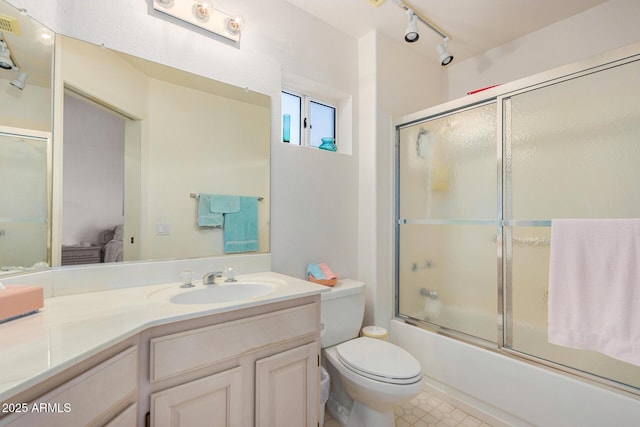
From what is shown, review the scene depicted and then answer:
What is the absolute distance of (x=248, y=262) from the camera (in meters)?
1.61

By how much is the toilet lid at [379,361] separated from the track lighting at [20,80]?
1.71 metres

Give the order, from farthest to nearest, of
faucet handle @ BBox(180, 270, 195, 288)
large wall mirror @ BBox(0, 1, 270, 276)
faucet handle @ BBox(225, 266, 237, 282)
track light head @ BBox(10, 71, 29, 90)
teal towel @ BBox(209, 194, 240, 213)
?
teal towel @ BBox(209, 194, 240, 213) < faucet handle @ BBox(225, 266, 237, 282) < faucet handle @ BBox(180, 270, 195, 288) < large wall mirror @ BBox(0, 1, 270, 276) < track light head @ BBox(10, 71, 29, 90)

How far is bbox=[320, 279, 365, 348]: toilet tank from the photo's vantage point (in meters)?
1.64

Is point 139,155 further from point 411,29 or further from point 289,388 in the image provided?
point 411,29

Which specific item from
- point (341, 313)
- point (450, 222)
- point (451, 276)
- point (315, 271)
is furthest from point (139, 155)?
point (451, 276)

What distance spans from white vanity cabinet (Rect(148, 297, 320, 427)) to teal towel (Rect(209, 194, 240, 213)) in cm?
65

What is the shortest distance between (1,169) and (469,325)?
2354 mm

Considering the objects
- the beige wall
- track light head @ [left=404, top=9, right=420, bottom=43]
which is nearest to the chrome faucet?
the beige wall

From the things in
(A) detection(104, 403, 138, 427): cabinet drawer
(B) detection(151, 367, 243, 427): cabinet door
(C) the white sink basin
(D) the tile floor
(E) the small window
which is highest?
(E) the small window

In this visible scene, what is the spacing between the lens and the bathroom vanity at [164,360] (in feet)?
2.03

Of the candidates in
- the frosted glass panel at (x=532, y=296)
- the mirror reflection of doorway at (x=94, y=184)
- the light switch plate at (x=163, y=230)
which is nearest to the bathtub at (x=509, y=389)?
the frosted glass panel at (x=532, y=296)

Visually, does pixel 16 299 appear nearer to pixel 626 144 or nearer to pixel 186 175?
pixel 186 175

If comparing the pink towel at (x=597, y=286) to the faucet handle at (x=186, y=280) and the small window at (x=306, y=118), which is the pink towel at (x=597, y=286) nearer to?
the small window at (x=306, y=118)

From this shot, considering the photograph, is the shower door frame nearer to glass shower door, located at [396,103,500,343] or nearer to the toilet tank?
glass shower door, located at [396,103,500,343]
